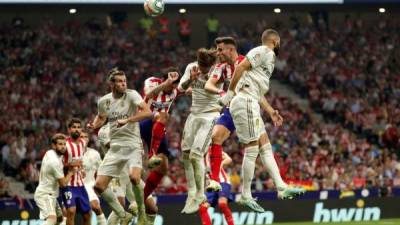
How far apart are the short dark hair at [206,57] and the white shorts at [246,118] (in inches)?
52.2

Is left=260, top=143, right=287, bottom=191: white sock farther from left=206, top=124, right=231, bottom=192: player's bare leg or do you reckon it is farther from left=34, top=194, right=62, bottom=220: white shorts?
left=34, top=194, right=62, bottom=220: white shorts

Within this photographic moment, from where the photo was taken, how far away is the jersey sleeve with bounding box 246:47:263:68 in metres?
16.3

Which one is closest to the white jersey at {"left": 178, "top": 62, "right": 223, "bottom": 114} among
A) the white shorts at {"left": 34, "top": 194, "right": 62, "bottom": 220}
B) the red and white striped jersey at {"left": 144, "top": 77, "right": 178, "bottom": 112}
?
the red and white striped jersey at {"left": 144, "top": 77, "right": 178, "bottom": 112}

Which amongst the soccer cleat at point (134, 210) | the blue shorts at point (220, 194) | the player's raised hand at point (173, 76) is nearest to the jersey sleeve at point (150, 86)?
the player's raised hand at point (173, 76)

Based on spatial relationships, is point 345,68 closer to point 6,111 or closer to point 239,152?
point 239,152

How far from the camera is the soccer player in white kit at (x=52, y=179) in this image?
19.9 m

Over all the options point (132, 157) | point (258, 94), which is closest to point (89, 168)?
point (132, 157)

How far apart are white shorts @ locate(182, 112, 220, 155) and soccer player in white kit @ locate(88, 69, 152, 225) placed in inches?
32.3

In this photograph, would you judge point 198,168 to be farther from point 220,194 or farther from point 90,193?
point 90,193

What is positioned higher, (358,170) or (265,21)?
(265,21)

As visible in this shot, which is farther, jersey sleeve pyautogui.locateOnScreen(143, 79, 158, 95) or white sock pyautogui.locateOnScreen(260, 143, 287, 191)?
jersey sleeve pyautogui.locateOnScreen(143, 79, 158, 95)

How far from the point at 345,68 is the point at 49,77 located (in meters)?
10.9

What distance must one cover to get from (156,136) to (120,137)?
0.60 metres

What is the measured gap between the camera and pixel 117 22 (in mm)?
38281
